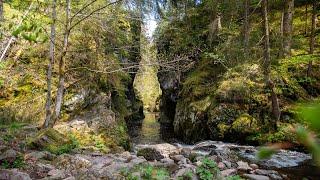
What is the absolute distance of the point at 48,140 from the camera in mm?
7148

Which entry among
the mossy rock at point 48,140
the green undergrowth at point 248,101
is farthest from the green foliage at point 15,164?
the green undergrowth at point 248,101

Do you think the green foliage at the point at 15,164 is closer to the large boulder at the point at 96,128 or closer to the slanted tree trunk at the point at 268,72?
the large boulder at the point at 96,128

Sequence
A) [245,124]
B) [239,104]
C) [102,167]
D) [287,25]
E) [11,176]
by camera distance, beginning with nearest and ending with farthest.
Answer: [11,176] < [102,167] < [245,124] < [239,104] < [287,25]

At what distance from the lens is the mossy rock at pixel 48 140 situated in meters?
6.90

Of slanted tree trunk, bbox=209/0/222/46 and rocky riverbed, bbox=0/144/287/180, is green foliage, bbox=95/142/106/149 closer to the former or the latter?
rocky riverbed, bbox=0/144/287/180

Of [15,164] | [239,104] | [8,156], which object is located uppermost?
[239,104]

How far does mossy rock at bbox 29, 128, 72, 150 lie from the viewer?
6.90 m

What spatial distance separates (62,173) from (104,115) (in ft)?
19.4

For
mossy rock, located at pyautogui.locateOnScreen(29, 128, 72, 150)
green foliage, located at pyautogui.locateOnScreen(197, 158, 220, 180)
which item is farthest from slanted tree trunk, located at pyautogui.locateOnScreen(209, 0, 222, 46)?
mossy rock, located at pyautogui.locateOnScreen(29, 128, 72, 150)

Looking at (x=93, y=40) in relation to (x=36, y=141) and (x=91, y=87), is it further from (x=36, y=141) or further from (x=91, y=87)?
(x=36, y=141)

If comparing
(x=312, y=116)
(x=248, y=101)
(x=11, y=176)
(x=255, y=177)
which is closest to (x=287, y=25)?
(x=248, y=101)

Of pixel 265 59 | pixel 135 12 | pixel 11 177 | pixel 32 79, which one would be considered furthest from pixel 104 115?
pixel 265 59

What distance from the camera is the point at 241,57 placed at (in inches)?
467

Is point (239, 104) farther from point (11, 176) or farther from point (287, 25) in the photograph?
point (11, 176)
